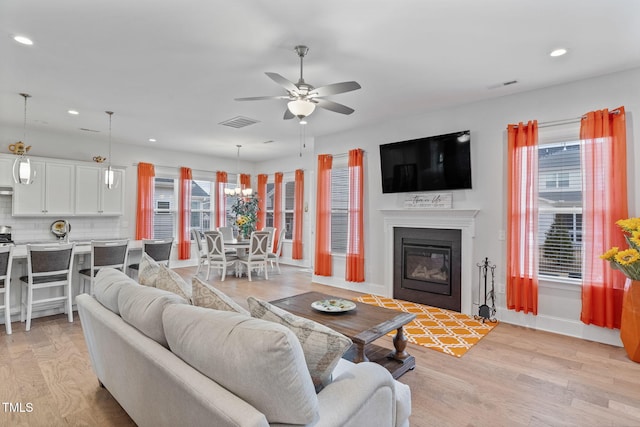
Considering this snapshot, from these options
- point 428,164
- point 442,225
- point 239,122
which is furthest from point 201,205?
point 442,225

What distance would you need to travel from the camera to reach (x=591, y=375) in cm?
288

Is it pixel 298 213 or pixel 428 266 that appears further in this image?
pixel 298 213

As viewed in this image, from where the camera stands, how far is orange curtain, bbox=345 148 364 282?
5840 mm

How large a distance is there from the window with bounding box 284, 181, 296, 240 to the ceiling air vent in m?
3.45

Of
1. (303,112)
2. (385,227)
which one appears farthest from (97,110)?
(385,227)

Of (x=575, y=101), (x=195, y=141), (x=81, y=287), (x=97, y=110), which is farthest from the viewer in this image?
(x=195, y=141)

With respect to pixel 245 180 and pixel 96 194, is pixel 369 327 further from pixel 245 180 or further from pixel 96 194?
pixel 245 180

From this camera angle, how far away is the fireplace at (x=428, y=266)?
187 inches

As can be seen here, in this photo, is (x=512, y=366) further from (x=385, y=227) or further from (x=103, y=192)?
(x=103, y=192)

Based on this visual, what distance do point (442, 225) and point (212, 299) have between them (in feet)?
12.8

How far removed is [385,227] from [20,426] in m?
4.64

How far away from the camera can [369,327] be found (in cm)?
264

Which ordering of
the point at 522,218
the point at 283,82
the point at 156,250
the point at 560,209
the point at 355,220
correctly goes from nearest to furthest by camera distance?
the point at 283,82 → the point at 560,209 → the point at 522,218 → the point at 156,250 → the point at 355,220

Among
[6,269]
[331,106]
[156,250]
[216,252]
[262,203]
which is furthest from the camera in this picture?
[262,203]
